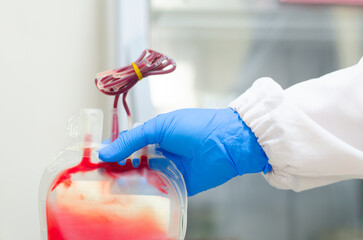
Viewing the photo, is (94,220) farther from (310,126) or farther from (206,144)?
(310,126)

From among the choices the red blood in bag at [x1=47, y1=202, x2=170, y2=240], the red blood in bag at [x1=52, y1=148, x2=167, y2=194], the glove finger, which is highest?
the glove finger

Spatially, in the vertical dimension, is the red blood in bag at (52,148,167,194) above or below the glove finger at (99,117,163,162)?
below

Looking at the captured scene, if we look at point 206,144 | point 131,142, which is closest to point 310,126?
point 206,144

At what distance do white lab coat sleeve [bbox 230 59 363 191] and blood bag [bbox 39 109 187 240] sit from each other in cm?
19

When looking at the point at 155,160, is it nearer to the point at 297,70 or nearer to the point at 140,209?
the point at 140,209

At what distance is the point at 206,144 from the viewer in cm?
66

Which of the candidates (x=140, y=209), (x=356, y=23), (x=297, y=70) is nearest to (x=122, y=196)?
(x=140, y=209)

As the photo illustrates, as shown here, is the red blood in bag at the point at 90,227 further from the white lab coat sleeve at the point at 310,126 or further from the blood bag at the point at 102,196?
the white lab coat sleeve at the point at 310,126

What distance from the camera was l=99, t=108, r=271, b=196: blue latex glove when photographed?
0.64 m

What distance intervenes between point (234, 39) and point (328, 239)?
0.99 meters

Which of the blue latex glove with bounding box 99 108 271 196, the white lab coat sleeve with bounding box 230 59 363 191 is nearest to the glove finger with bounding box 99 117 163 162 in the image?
the blue latex glove with bounding box 99 108 271 196

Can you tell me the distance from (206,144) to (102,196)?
21 centimetres

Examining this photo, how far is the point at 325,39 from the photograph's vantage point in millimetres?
1687

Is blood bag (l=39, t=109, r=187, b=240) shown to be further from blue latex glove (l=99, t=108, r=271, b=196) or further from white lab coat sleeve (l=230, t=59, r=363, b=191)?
white lab coat sleeve (l=230, t=59, r=363, b=191)
